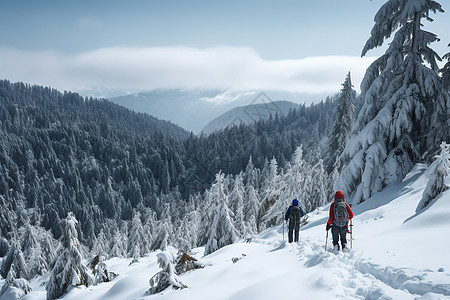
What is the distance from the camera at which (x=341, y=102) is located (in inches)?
1066

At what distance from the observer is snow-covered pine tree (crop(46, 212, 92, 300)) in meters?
14.8

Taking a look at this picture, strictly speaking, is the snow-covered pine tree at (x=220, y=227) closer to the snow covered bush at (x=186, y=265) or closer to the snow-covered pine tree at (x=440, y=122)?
the snow covered bush at (x=186, y=265)

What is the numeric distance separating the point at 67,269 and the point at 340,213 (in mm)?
13802

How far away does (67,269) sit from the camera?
49.0 ft

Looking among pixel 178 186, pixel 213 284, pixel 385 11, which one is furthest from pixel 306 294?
pixel 178 186

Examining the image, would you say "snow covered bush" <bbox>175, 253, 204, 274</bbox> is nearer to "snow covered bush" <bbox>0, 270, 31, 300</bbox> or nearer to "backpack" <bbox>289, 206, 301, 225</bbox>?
"backpack" <bbox>289, 206, 301, 225</bbox>

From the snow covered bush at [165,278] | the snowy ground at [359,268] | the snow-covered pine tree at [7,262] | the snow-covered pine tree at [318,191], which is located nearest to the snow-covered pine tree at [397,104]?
the snowy ground at [359,268]

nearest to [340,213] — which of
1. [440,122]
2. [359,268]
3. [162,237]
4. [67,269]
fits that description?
[359,268]

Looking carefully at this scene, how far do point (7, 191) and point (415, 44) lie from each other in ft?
549

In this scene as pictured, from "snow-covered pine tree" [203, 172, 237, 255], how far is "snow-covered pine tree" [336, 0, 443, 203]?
36.8ft

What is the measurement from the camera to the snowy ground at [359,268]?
18.6 feet

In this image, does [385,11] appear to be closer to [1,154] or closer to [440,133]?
[440,133]

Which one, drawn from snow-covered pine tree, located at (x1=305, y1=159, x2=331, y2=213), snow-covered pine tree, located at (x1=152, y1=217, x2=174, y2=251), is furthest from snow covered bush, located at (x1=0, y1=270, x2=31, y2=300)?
snow-covered pine tree, located at (x1=152, y1=217, x2=174, y2=251)

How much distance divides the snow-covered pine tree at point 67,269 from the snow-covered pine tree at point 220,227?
9415 millimetres
